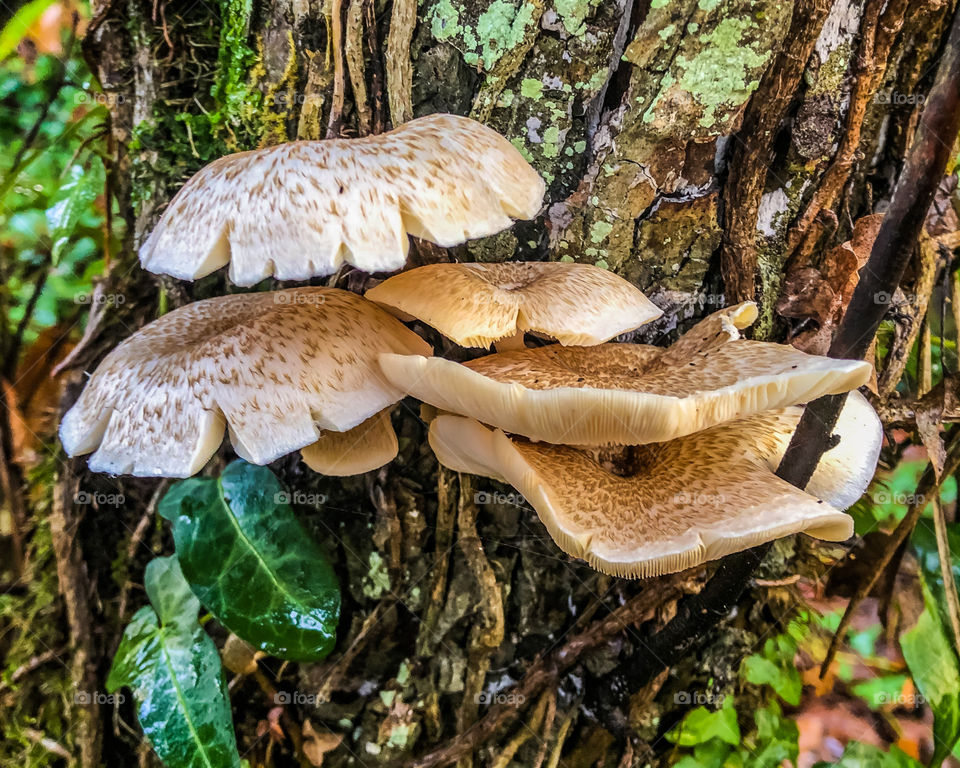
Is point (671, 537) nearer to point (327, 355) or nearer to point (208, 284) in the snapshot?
point (327, 355)

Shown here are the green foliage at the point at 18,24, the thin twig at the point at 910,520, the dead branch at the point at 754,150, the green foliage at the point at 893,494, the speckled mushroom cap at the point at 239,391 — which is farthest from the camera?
the green foliage at the point at 18,24

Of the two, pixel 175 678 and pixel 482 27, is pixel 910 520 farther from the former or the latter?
pixel 175 678

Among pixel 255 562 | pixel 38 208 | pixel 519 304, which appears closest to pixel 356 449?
pixel 255 562

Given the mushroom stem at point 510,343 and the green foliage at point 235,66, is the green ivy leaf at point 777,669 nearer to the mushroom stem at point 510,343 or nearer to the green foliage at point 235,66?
the mushroom stem at point 510,343

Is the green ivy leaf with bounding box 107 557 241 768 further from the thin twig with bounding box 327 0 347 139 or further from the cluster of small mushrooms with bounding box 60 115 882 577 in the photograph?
the thin twig with bounding box 327 0 347 139

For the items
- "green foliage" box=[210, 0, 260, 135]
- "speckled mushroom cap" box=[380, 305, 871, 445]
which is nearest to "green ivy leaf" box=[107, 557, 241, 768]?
"speckled mushroom cap" box=[380, 305, 871, 445]

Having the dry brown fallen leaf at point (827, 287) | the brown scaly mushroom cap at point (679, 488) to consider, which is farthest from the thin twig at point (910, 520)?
the brown scaly mushroom cap at point (679, 488)

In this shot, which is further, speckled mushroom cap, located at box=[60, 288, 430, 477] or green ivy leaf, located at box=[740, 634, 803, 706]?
green ivy leaf, located at box=[740, 634, 803, 706]
